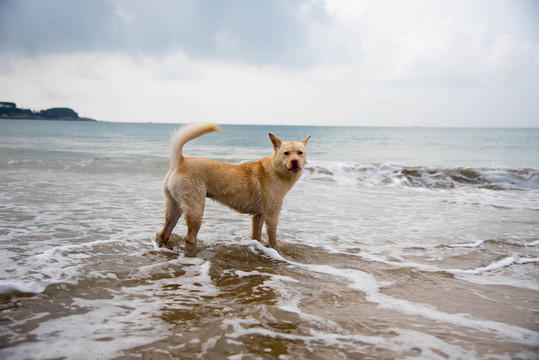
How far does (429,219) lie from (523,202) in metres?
4.18

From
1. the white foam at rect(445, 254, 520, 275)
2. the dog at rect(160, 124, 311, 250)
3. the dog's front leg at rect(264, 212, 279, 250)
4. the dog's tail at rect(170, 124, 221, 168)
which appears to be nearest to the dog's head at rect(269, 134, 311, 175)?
the dog at rect(160, 124, 311, 250)

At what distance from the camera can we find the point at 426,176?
14562mm

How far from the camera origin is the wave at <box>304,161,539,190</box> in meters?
13.2

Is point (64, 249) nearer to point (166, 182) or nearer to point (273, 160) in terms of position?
point (166, 182)

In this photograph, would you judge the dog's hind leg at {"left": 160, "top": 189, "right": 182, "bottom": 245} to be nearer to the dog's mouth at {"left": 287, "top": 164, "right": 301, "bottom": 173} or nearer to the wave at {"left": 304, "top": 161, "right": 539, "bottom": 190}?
the dog's mouth at {"left": 287, "top": 164, "right": 301, "bottom": 173}

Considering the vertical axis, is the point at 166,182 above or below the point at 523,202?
above

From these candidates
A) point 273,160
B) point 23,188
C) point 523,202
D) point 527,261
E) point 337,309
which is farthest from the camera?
point 523,202

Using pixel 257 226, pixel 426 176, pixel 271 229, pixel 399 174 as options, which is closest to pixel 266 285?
pixel 271 229

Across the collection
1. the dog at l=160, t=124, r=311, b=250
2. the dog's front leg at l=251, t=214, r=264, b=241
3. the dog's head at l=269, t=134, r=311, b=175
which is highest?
the dog's head at l=269, t=134, r=311, b=175

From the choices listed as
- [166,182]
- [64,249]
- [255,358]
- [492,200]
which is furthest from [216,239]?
[492,200]

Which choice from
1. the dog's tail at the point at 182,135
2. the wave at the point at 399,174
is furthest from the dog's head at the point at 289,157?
the wave at the point at 399,174

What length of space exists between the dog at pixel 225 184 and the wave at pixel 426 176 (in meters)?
8.14

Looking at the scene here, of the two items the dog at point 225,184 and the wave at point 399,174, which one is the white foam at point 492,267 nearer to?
the dog at point 225,184

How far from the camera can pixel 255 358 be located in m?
2.27
